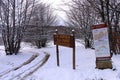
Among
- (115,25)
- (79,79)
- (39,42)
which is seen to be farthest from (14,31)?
(39,42)

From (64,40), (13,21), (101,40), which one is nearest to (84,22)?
(13,21)

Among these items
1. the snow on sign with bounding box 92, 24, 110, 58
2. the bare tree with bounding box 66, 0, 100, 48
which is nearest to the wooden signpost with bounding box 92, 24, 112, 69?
the snow on sign with bounding box 92, 24, 110, 58

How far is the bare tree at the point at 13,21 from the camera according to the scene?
68.7 ft

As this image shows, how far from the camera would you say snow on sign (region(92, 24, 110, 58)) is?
1127 cm

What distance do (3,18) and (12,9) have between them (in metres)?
0.99

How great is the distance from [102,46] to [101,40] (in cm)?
A: 25

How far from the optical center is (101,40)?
11375 mm

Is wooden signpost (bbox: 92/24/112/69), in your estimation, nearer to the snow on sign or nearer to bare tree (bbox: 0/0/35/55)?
the snow on sign

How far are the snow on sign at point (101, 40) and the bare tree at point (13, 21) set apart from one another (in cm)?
1094

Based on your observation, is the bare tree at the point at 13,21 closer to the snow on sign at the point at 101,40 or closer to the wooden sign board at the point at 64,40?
the wooden sign board at the point at 64,40

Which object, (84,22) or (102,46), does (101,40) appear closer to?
(102,46)

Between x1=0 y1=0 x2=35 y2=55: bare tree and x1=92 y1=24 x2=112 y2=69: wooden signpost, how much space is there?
10965 millimetres

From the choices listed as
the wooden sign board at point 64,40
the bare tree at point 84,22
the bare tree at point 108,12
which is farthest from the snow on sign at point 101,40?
the bare tree at point 84,22

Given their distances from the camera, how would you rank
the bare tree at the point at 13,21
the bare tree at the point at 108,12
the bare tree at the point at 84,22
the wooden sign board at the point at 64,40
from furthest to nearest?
1. the bare tree at the point at 84,22
2. the bare tree at the point at 13,21
3. the bare tree at the point at 108,12
4. the wooden sign board at the point at 64,40
